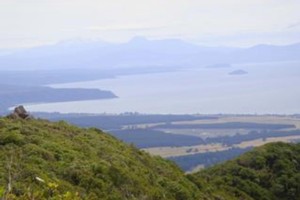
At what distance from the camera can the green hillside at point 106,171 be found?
941 centimetres

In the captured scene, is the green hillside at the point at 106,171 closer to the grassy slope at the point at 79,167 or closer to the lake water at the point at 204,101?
the grassy slope at the point at 79,167

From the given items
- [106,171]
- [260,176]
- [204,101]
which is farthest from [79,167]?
[204,101]

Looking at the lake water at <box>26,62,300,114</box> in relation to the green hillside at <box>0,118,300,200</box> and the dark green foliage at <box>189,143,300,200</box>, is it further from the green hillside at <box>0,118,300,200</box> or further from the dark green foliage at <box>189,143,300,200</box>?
the green hillside at <box>0,118,300,200</box>

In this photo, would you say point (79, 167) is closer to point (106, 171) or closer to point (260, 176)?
point (106, 171)

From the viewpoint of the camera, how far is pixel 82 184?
33.4 ft

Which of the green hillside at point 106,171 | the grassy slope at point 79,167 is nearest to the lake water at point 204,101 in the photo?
the green hillside at point 106,171

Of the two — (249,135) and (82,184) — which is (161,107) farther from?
(82,184)

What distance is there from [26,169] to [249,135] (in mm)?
70821

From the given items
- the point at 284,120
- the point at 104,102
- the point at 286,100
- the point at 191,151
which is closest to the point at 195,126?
the point at 284,120

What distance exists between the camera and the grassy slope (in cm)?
939

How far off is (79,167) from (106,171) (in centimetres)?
61

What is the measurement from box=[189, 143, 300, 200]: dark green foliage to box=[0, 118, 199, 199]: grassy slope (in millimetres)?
2282

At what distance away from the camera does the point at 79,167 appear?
10641 millimetres

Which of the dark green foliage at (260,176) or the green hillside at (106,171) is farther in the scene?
the dark green foliage at (260,176)
